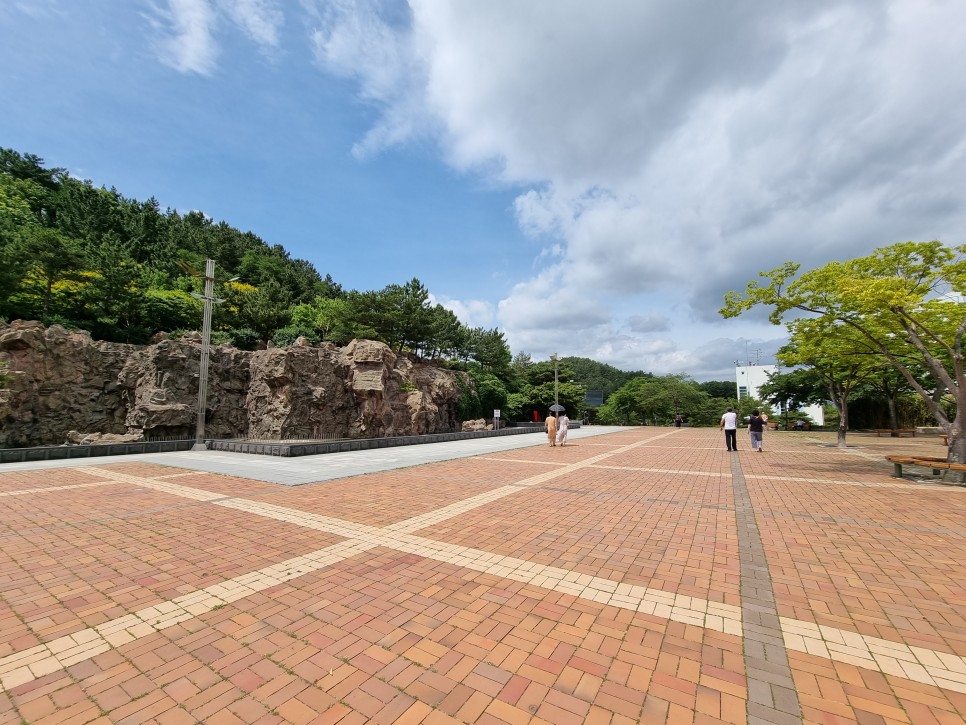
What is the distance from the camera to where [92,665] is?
268 centimetres

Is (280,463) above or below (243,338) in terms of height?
below

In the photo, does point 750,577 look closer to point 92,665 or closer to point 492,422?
point 92,665

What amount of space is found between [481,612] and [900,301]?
10.9 m

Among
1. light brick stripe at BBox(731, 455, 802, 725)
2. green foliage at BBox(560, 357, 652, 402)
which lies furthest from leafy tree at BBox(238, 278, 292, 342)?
green foliage at BBox(560, 357, 652, 402)

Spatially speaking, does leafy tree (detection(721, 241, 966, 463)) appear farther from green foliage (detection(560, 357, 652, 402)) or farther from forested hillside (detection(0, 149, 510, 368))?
green foliage (detection(560, 357, 652, 402))

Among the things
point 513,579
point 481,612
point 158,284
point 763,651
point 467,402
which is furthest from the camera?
point 467,402

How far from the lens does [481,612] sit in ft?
10.9

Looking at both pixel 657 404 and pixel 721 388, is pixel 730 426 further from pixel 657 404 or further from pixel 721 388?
pixel 721 388

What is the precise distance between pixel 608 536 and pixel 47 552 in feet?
21.5

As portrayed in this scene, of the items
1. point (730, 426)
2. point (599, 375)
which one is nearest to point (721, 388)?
point (599, 375)

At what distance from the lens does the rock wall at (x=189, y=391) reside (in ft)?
59.4

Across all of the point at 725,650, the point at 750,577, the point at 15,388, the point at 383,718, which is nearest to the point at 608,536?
the point at 750,577

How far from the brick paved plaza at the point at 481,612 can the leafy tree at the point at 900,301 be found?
13.8 feet

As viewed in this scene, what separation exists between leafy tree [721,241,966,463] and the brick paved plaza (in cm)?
422
